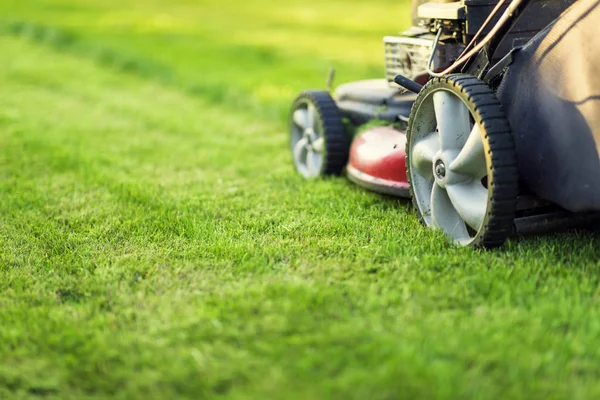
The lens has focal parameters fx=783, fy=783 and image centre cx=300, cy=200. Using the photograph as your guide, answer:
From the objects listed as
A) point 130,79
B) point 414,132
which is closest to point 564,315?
point 414,132

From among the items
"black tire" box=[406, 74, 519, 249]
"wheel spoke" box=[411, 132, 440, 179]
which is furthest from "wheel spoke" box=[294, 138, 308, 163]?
"black tire" box=[406, 74, 519, 249]

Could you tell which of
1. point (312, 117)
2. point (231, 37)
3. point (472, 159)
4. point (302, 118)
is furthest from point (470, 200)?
point (231, 37)

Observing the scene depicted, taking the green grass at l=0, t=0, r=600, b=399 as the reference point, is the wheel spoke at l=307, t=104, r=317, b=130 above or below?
above

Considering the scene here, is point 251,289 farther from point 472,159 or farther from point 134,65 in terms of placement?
point 134,65

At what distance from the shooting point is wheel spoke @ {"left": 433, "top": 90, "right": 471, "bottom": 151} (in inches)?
→ 122

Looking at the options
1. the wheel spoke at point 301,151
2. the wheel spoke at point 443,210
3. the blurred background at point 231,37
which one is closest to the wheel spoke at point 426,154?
the wheel spoke at point 443,210

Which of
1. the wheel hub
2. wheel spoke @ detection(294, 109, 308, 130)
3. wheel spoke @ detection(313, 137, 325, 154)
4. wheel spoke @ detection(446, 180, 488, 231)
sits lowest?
wheel spoke @ detection(313, 137, 325, 154)

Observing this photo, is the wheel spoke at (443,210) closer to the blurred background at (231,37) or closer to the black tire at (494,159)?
the black tire at (494,159)

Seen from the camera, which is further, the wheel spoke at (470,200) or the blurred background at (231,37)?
the blurred background at (231,37)

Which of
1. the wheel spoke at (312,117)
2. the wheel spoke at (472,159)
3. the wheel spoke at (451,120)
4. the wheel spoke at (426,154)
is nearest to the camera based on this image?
the wheel spoke at (472,159)

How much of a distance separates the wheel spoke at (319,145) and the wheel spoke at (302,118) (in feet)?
0.65

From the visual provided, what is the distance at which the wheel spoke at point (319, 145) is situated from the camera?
449 cm

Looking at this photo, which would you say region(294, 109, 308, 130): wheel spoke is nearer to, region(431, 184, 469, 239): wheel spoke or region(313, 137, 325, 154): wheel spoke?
region(313, 137, 325, 154): wheel spoke

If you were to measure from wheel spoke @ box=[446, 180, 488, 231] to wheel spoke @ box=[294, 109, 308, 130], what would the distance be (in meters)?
1.76
